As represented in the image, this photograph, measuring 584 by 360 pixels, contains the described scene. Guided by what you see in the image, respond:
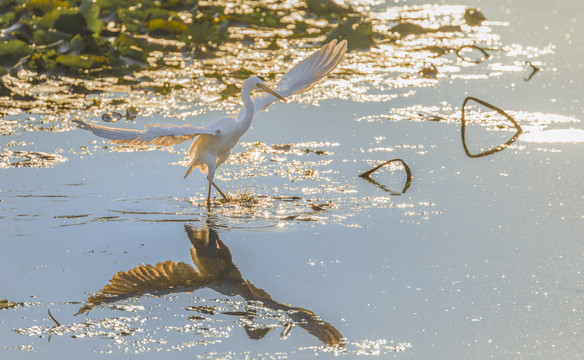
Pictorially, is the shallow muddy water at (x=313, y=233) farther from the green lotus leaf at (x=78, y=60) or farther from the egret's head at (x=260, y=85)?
the green lotus leaf at (x=78, y=60)

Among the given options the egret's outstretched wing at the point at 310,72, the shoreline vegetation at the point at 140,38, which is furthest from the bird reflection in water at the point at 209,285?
the shoreline vegetation at the point at 140,38

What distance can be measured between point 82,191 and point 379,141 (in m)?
2.42

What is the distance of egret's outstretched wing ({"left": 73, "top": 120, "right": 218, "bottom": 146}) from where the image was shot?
4.97m

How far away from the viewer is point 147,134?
5121 millimetres

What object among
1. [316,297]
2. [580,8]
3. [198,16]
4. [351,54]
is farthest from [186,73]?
[580,8]

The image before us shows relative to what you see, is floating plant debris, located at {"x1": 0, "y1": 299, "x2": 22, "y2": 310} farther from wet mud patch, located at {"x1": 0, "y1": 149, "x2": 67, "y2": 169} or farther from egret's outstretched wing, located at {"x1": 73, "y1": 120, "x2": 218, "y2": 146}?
wet mud patch, located at {"x1": 0, "y1": 149, "x2": 67, "y2": 169}

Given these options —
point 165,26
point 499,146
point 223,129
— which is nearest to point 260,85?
point 223,129

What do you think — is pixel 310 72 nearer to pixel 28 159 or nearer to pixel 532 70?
pixel 28 159

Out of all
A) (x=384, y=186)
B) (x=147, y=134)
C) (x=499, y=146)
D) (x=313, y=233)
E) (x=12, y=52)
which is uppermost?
(x=147, y=134)

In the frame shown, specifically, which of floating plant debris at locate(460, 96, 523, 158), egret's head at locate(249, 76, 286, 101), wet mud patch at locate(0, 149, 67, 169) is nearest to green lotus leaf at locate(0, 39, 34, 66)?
wet mud patch at locate(0, 149, 67, 169)

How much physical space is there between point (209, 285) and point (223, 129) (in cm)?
141

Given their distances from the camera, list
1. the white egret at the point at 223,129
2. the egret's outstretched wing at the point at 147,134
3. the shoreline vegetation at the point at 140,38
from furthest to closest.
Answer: the shoreline vegetation at the point at 140,38, the white egret at the point at 223,129, the egret's outstretched wing at the point at 147,134

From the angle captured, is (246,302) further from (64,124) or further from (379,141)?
(64,124)

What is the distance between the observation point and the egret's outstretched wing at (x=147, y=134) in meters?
4.97
